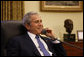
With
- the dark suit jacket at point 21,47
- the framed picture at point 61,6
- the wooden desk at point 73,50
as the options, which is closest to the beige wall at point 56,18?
the framed picture at point 61,6

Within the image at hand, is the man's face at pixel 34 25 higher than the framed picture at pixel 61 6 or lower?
lower

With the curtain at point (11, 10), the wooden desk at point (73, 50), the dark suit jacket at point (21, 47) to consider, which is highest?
the curtain at point (11, 10)

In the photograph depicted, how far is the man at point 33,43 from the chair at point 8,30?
5 cm

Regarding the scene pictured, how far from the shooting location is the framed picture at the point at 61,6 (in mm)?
3559

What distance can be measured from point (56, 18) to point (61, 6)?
0.23 m

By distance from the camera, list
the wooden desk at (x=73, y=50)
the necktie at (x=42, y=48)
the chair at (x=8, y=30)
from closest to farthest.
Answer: the chair at (x=8, y=30) → the necktie at (x=42, y=48) → the wooden desk at (x=73, y=50)

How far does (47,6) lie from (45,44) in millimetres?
1419

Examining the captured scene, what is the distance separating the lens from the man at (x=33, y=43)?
195 centimetres

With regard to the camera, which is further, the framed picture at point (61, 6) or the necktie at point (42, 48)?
the framed picture at point (61, 6)

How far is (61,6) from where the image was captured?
12.0 feet

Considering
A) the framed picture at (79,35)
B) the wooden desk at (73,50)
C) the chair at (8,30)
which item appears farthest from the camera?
the framed picture at (79,35)

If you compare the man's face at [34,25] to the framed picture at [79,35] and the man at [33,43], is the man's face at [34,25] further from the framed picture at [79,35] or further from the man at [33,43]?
the framed picture at [79,35]

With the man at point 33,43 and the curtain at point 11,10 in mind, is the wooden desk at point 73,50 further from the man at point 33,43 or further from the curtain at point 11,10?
the man at point 33,43

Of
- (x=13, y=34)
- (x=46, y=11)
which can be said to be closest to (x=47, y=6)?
(x=46, y=11)
